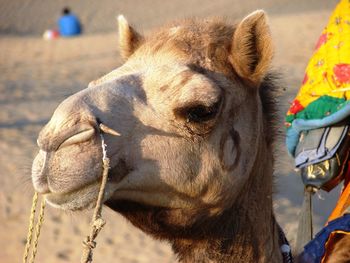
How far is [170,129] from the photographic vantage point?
229 cm

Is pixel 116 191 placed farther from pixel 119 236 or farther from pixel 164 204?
pixel 119 236

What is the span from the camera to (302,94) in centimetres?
351

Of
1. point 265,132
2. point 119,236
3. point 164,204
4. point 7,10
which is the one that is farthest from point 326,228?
point 7,10

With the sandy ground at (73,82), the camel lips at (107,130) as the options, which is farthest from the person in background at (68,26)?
the camel lips at (107,130)

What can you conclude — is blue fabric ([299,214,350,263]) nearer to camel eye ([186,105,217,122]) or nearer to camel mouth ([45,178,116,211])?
camel eye ([186,105,217,122])

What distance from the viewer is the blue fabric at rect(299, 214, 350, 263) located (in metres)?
2.49

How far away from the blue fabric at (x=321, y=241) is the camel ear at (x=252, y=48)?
67cm

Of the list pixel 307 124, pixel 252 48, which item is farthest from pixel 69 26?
pixel 252 48

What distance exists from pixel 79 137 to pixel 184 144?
485 millimetres

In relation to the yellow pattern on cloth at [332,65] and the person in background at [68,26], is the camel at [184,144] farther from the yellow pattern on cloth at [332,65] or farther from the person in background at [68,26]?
the person in background at [68,26]

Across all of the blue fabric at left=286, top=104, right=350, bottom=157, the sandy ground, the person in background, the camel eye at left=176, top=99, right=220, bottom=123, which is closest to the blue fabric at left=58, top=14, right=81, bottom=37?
the person in background

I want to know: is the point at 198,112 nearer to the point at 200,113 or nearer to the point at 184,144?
the point at 200,113

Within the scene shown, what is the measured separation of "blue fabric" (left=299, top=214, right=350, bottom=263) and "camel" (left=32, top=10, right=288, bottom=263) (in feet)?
0.42

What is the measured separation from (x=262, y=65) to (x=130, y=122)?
642 millimetres
